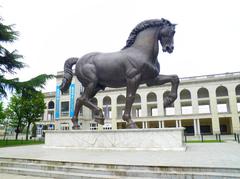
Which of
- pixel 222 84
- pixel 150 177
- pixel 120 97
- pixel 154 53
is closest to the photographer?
pixel 150 177

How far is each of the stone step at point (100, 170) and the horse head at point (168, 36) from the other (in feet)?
14.1

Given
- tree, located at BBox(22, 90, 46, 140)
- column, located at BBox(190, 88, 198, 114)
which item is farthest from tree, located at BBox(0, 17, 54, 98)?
column, located at BBox(190, 88, 198, 114)

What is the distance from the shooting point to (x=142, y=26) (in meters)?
6.94

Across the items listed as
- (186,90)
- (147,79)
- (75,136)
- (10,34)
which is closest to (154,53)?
(147,79)

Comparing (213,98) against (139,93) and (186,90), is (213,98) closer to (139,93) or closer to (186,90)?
(186,90)

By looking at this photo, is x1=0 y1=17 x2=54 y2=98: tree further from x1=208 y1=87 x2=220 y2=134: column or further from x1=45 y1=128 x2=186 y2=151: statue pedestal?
x1=208 y1=87 x2=220 y2=134: column

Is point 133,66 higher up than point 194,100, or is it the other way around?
point 194,100

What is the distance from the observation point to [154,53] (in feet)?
22.3

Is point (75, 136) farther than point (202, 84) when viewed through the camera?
No

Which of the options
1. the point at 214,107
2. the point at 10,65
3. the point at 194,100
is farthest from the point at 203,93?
the point at 10,65

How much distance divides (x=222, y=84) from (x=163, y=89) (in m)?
11.0

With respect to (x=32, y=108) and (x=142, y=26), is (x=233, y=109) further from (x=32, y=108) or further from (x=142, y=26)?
(x=142, y=26)

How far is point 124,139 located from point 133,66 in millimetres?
2452

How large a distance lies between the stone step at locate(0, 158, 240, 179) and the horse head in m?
4.31
